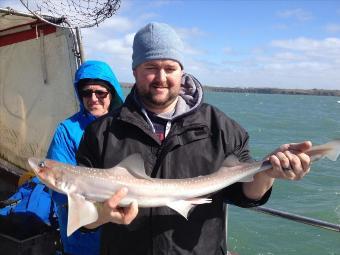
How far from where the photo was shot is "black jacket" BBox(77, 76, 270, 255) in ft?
10.3

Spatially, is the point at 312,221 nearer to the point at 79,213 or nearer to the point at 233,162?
the point at 233,162

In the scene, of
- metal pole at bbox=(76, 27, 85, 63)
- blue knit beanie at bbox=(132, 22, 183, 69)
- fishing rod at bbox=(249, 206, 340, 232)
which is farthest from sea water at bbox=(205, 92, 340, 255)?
blue knit beanie at bbox=(132, 22, 183, 69)

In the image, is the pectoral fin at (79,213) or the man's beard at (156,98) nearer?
the pectoral fin at (79,213)

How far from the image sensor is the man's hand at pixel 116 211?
2.96 m

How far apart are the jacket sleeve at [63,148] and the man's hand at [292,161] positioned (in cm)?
205

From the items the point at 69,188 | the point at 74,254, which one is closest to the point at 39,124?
the point at 74,254

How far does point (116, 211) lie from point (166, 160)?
0.54m

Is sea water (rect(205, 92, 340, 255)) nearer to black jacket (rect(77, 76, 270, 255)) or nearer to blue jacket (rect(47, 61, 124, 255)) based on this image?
blue jacket (rect(47, 61, 124, 255))

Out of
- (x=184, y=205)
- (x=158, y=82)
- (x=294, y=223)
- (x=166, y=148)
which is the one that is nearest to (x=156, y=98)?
(x=158, y=82)

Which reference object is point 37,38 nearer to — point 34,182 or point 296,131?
point 34,182

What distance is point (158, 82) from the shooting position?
10.5 ft

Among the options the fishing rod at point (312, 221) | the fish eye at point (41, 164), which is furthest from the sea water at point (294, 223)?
the fish eye at point (41, 164)

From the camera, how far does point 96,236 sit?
13.4 feet

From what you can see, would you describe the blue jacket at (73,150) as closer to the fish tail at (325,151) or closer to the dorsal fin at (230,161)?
the dorsal fin at (230,161)
